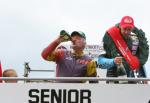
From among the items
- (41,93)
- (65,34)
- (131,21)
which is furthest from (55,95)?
(131,21)

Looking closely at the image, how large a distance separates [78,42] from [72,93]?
0.85 meters

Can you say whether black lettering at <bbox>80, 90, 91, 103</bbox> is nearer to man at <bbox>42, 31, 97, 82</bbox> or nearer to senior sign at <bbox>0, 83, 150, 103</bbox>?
senior sign at <bbox>0, 83, 150, 103</bbox>

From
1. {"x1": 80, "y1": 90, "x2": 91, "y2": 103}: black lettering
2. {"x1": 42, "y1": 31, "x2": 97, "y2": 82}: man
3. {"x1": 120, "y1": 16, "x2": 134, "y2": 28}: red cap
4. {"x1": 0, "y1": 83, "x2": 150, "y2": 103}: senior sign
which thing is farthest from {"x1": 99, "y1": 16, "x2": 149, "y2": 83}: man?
{"x1": 80, "y1": 90, "x2": 91, "y2": 103}: black lettering

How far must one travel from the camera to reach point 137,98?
1080 centimetres

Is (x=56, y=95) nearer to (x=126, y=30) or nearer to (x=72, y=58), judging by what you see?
(x=72, y=58)

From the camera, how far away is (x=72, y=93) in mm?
10867

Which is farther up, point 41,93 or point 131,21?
point 131,21

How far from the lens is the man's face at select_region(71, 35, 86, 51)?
36.9ft

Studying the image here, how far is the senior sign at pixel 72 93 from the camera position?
10.8m

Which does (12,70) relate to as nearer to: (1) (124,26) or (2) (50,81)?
→ (2) (50,81)

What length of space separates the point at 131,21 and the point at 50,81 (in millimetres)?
1558

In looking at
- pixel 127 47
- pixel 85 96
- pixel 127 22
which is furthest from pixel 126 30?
pixel 85 96

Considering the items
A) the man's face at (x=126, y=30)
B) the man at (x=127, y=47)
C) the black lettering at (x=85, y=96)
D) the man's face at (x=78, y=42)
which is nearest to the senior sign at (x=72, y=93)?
the black lettering at (x=85, y=96)

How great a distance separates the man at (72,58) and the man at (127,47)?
400 mm
